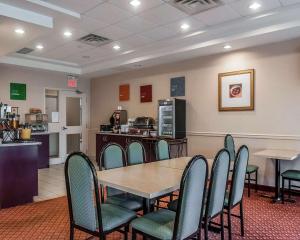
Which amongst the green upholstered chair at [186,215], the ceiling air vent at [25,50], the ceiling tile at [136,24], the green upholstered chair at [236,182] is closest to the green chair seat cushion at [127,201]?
the green upholstered chair at [186,215]

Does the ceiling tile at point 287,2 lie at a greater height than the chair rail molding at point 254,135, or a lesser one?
greater

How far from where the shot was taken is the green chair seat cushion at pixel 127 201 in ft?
8.93

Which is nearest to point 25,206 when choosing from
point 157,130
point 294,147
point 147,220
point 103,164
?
point 103,164

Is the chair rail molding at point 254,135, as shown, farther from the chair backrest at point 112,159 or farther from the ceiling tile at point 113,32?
the chair backrest at point 112,159

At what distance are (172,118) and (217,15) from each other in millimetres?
2317

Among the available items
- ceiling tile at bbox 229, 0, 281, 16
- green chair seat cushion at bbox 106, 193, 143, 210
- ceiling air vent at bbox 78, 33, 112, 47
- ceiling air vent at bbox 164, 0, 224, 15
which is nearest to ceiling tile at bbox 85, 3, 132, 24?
ceiling air vent at bbox 164, 0, 224, 15

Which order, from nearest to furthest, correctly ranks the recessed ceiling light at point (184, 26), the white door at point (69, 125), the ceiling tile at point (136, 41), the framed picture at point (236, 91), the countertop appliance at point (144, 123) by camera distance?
the recessed ceiling light at point (184, 26), the framed picture at point (236, 91), the ceiling tile at point (136, 41), the countertop appliance at point (144, 123), the white door at point (69, 125)

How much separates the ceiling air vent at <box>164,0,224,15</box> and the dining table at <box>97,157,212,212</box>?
7.35 feet

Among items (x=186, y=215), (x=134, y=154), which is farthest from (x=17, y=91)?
(x=186, y=215)

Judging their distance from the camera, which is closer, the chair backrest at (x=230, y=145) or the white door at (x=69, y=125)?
the chair backrest at (x=230, y=145)

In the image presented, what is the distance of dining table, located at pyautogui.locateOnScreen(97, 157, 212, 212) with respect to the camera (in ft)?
6.89

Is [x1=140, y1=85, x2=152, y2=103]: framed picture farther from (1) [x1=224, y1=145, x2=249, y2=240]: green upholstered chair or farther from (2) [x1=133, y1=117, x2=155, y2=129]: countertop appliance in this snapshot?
(1) [x1=224, y1=145, x2=249, y2=240]: green upholstered chair

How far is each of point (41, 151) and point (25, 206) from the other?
3.00 meters

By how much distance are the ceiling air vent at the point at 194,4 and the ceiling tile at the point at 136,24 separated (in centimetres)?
71
